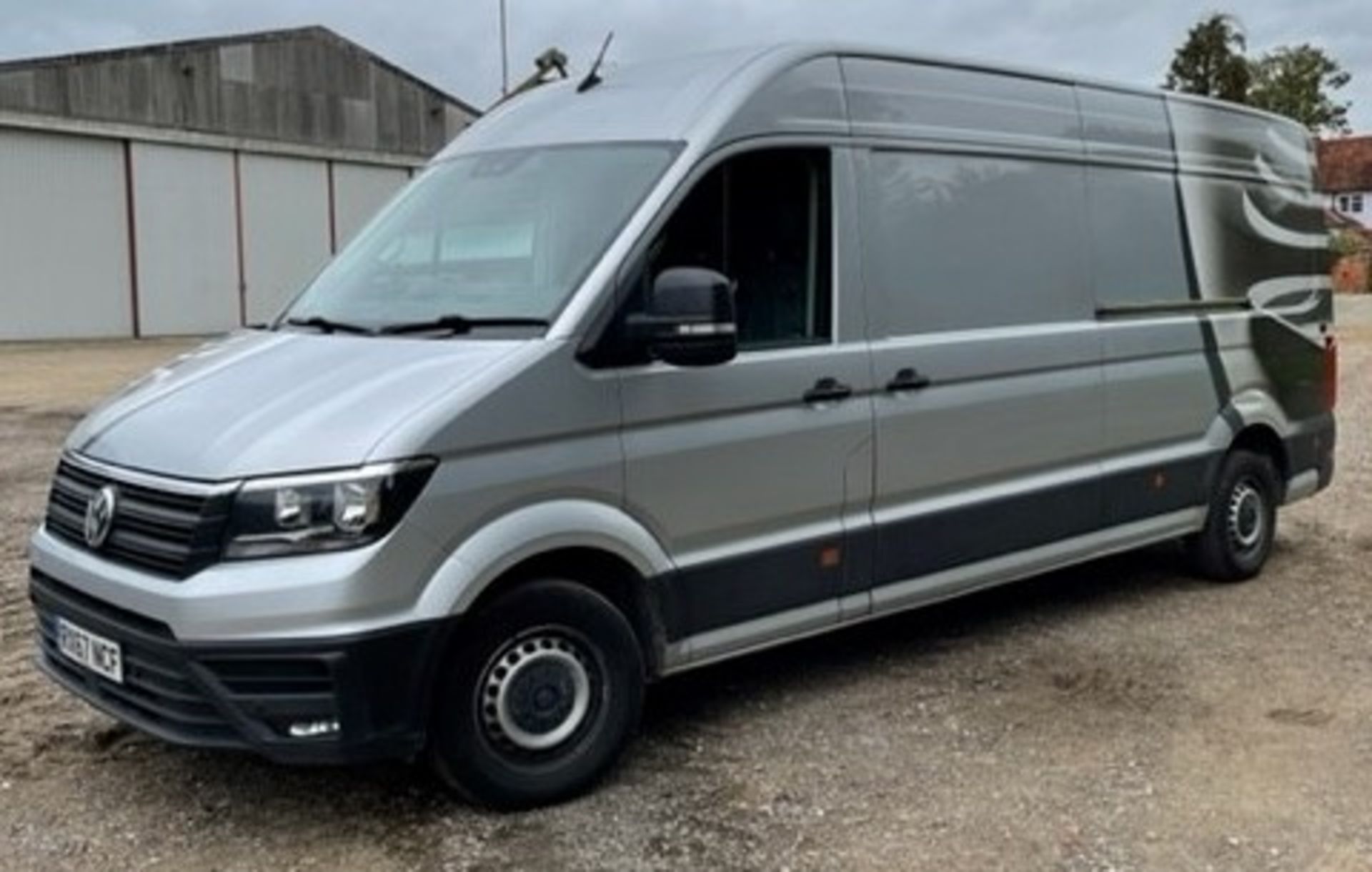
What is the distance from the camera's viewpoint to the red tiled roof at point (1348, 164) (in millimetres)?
80312

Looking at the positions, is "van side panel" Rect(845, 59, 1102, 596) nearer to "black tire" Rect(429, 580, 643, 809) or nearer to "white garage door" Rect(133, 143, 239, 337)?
"black tire" Rect(429, 580, 643, 809)

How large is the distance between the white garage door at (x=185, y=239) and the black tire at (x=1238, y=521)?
2692cm

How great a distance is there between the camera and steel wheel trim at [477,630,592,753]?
4246 millimetres

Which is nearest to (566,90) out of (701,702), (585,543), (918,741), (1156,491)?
(585,543)

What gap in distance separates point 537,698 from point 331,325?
4.76 feet

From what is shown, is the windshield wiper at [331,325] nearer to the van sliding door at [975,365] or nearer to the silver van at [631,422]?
the silver van at [631,422]

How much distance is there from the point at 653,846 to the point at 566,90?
286 cm

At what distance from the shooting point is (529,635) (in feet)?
14.1

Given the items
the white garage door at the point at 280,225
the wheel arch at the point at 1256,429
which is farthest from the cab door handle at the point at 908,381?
the white garage door at the point at 280,225

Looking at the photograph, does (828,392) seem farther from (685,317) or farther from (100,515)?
(100,515)

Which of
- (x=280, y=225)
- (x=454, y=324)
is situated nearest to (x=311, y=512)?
(x=454, y=324)

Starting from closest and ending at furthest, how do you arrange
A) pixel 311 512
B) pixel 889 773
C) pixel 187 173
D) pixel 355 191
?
pixel 311 512
pixel 889 773
pixel 187 173
pixel 355 191

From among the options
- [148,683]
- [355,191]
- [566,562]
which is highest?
[355,191]

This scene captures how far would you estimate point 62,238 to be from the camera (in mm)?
28562
